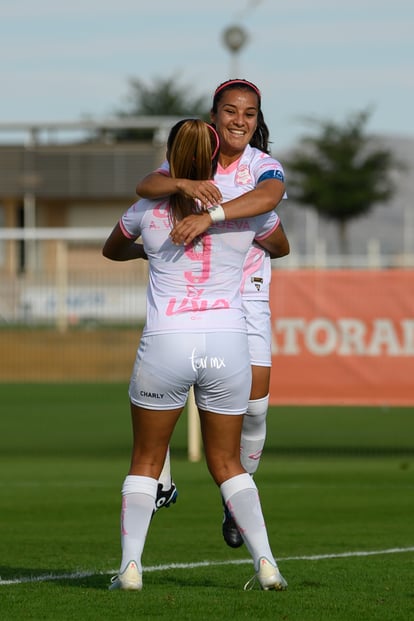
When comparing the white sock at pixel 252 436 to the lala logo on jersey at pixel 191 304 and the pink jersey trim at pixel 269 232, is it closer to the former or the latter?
the pink jersey trim at pixel 269 232

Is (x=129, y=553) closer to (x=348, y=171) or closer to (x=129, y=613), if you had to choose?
(x=129, y=613)

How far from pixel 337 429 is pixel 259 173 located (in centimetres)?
1359

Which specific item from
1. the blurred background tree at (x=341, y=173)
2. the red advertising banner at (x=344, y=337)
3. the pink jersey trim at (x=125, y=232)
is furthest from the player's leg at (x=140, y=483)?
the blurred background tree at (x=341, y=173)

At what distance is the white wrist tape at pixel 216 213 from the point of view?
21.1 feet

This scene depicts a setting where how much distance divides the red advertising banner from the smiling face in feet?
27.4

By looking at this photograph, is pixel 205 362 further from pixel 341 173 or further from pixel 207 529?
pixel 341 173

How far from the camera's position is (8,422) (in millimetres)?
21172

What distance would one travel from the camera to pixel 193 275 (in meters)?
6.52

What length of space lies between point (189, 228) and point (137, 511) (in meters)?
1.32

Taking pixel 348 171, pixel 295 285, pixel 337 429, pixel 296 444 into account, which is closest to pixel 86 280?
pixel 337 429

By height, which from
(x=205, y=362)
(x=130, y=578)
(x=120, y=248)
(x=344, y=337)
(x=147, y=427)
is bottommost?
(x=130, y=578)

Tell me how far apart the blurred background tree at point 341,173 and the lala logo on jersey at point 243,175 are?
70074mm

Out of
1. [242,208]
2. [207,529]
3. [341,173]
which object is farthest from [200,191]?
[341,173]

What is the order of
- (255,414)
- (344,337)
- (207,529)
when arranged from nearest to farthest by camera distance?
(255,414)
(207,529)
(344,337)
